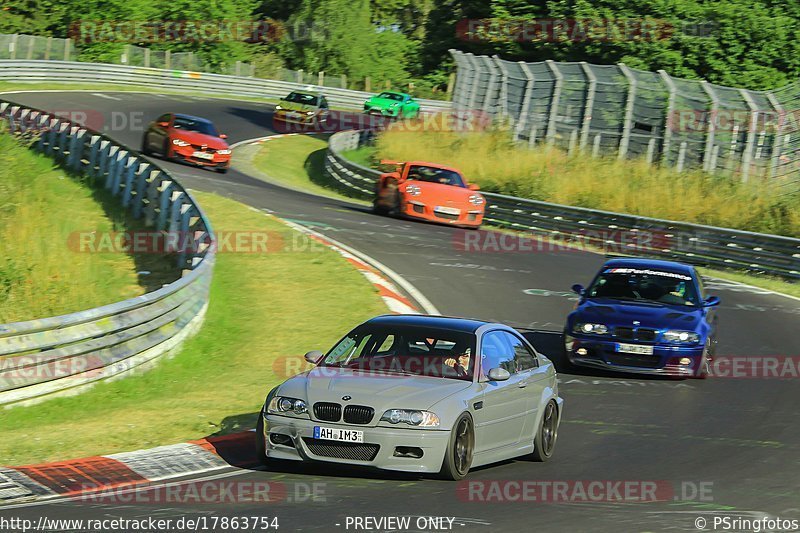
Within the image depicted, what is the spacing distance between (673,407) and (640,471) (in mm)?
3466

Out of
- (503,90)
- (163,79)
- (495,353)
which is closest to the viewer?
(495,353)

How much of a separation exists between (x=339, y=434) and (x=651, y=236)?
2056 centimetres

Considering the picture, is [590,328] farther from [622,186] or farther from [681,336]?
[622,186]

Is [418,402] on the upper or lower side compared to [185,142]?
upper

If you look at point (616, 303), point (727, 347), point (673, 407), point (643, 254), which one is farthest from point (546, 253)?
point (673, 407)

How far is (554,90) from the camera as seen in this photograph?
38.9 m

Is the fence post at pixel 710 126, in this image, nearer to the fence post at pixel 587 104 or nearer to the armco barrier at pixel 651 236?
the fence post at pixel 587 104

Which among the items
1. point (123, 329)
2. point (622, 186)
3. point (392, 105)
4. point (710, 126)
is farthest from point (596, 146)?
point (123, 329)

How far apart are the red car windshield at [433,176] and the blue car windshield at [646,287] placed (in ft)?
42.3

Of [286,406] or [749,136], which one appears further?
[749,136]

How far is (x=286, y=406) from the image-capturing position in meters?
9.46

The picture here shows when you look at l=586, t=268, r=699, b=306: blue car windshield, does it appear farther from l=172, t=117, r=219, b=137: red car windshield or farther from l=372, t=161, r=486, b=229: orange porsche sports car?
l=172, t=117, r=219, b=137: red car windshield

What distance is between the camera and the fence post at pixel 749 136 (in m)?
33.1

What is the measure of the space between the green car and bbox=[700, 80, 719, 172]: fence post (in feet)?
90.5
